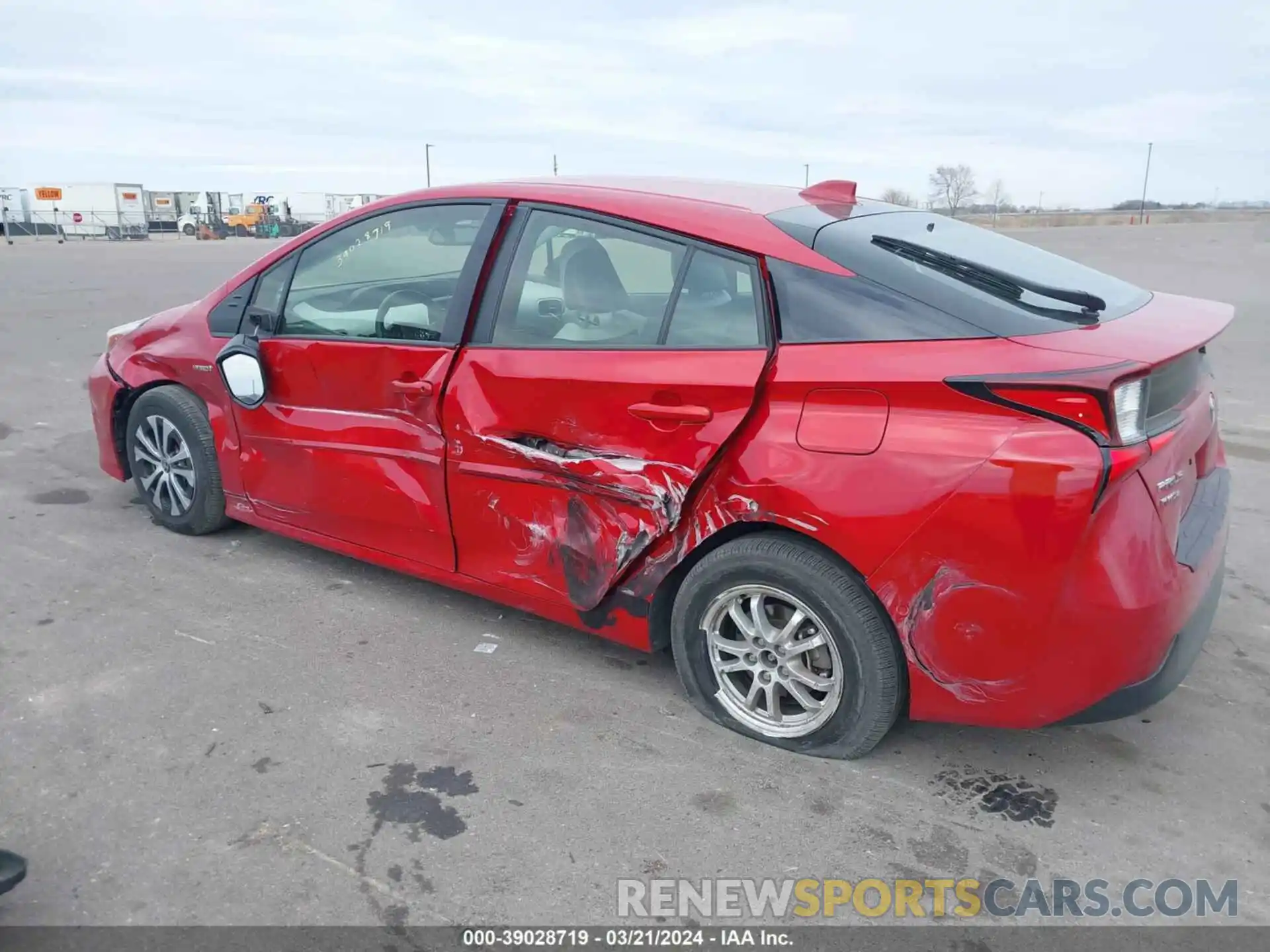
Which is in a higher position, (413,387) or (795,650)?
(413,387)

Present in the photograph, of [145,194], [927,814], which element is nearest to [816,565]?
[927,814]

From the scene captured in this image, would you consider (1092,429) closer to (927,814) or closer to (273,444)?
(927,814)

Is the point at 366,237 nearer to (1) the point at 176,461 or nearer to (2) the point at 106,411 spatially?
(1) the point at 176,461

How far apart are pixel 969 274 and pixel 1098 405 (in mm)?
642

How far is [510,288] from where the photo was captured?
130 inches

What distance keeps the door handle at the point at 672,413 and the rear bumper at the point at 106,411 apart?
Answer: 3003mm

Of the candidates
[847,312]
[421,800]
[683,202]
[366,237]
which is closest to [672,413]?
[847,312]

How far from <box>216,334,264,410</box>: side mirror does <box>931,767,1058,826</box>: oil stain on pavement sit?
9.88 ft

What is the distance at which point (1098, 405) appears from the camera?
7.57ft

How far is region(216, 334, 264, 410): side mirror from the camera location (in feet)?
13.0

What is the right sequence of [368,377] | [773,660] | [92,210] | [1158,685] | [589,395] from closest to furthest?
1. [1158,685]
2. [773,660]
3. [589,395]
4. [368,377]
5. [92,210]

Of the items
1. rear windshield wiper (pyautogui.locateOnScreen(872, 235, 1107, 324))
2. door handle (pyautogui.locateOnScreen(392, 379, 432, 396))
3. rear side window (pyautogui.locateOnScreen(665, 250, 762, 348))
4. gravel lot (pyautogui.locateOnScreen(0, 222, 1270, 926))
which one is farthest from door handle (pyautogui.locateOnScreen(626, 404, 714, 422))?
gravel lot (pyautogui.locateOnScreen(0, 222, 1270, 926))

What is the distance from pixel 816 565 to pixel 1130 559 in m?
0.79

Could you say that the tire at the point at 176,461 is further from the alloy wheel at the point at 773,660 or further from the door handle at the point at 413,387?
the alloy wheel at the point at 773,660
